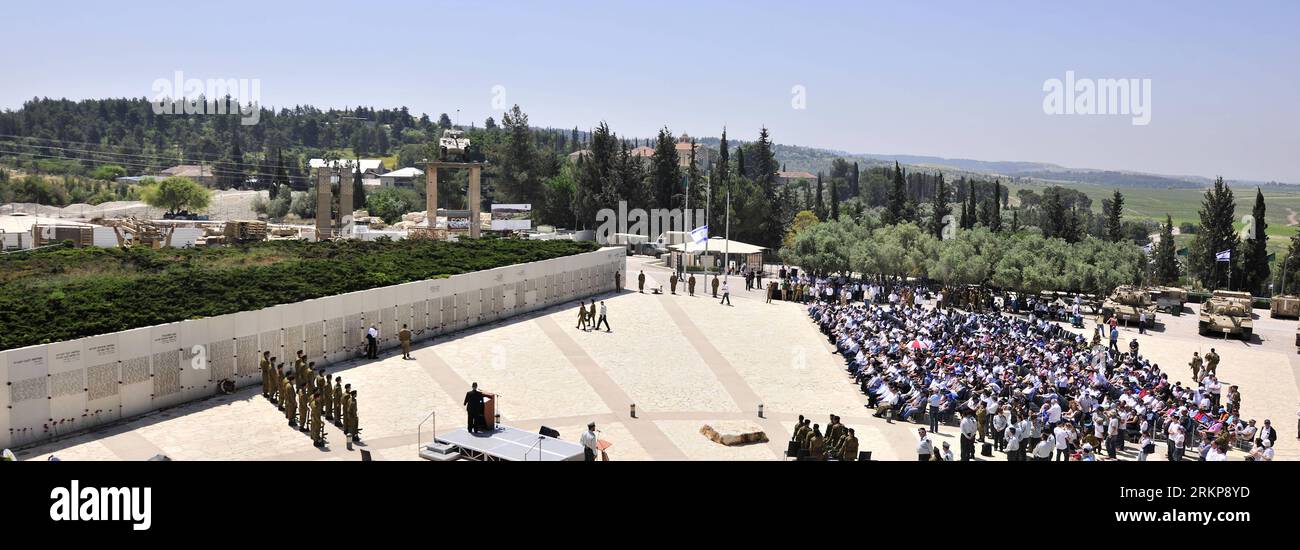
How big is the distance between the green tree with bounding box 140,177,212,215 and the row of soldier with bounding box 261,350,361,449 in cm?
7227

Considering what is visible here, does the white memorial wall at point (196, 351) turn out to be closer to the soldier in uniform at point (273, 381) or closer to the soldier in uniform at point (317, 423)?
the soldier in uniform at point (273, 381)

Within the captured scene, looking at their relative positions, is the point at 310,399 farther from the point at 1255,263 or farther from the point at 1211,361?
the point at 1255,263

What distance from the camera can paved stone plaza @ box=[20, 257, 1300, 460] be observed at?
1647 centimetres

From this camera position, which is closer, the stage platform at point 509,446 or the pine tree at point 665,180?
the stage platform at point 509,446

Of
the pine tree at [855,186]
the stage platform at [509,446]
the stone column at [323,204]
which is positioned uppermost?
the pine tree at [855,186]

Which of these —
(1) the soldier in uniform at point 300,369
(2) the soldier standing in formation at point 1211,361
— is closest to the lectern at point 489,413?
(1) the soldier in uniform at point 300,369

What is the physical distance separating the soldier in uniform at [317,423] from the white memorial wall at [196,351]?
12.6 feet

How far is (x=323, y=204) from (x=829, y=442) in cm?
3135

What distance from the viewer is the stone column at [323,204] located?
40688 millimetres

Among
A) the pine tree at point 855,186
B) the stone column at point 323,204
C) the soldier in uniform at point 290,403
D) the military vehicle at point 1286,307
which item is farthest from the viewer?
the pine tree at point 855,186
